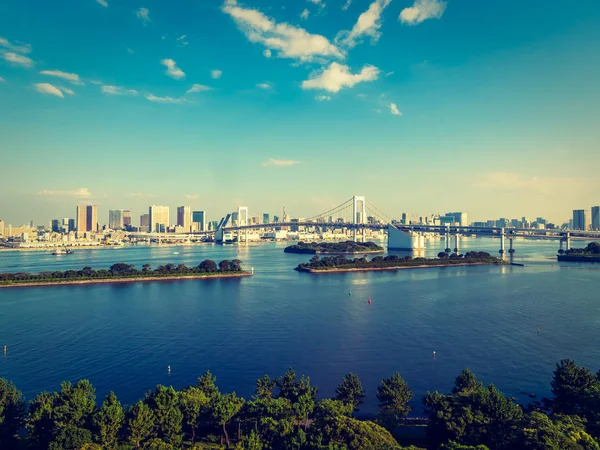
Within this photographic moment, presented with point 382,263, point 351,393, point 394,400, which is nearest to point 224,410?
point 351,393

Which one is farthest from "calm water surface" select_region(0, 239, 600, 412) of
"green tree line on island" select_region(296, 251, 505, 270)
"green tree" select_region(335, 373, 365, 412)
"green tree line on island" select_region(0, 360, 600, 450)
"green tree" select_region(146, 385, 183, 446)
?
"green tree line on island" select_region(296, 251, 505, 270)

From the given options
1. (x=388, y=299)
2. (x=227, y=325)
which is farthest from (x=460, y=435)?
(x=388, y=299)

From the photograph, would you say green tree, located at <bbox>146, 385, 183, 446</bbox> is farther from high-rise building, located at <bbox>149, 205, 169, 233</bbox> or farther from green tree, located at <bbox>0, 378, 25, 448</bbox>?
high-rise building, located at <bbox>149, 205, 169, 233</bbox>

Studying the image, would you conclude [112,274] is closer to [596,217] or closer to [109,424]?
[109,424]

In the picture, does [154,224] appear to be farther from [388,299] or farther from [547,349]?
[547,349]

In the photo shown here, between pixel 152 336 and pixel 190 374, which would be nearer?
pixel 190 374

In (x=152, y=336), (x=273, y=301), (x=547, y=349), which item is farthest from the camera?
(x=273, y=301)
